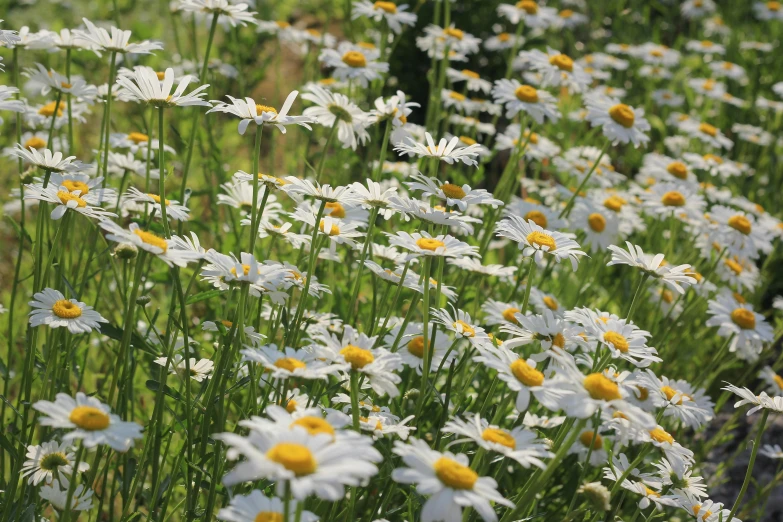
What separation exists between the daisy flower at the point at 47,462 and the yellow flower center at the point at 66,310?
296 millimetres

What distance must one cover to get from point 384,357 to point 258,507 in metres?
0.47

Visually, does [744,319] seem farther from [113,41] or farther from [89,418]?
[89,418]

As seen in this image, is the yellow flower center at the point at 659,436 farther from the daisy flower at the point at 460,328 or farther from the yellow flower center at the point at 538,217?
the yellow flower center at the point at 538,217

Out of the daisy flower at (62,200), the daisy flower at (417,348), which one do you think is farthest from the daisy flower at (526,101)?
the daisy flower at (62,200)

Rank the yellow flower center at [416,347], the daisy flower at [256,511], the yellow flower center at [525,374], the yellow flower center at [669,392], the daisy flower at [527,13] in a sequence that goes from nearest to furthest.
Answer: the daisy flower at [256,511], the yellow flower center at [525,374], the yellow flower center at [416,347], the yellow flower center at [669,392], the daisy flower at [527,13]

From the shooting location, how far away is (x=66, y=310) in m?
1.94

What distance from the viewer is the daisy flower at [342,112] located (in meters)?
2.60

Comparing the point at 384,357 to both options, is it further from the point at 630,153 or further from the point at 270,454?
the point at 630,153

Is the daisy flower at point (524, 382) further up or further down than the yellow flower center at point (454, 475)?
further up

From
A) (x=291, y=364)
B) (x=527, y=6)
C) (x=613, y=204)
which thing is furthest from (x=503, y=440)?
(x=527, y=6)

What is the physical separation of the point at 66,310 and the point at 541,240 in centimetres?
119

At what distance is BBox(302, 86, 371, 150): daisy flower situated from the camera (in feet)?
8.52

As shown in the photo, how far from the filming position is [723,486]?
12.6ft

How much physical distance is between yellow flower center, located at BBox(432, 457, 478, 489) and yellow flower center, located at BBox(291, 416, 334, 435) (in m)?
0.20
